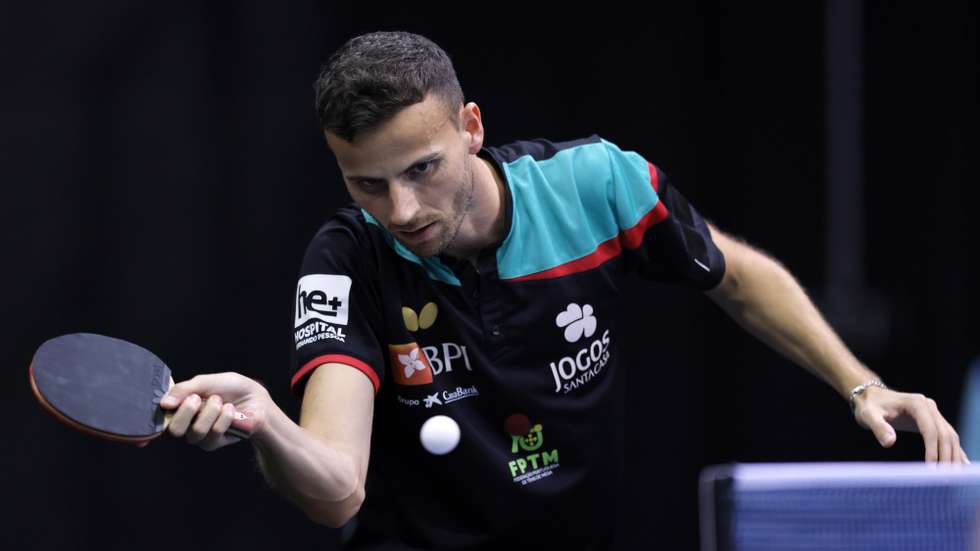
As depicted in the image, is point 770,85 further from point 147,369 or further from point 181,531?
point 147,369

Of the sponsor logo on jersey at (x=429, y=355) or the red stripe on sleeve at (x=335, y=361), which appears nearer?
the red stripe on sleeve at (x=335, y=361)

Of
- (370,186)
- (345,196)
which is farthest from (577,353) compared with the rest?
(345,196)

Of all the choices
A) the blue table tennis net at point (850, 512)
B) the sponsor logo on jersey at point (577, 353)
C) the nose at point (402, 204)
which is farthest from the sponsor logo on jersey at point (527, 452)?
the blue table tennis net at point (850, 512)

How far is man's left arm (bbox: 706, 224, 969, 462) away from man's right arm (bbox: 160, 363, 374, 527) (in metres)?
0.97

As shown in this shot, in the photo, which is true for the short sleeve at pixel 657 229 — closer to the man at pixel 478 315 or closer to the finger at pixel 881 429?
the man at pixel 478 315

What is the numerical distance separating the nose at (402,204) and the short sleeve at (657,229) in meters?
0.58

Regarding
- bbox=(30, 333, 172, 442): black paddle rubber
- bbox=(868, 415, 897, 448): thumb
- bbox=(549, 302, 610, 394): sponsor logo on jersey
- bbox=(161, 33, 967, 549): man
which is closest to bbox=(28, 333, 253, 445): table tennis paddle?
bbox=(30, 333, 172, 442): black paddle rubber

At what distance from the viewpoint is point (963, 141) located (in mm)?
4461

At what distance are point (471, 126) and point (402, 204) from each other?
0.35 m

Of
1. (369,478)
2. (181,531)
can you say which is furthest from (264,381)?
(369,478)

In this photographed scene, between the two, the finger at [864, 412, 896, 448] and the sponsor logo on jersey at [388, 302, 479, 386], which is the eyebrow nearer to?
the sponsor logo on jersey at [388, 302, 479, 386]

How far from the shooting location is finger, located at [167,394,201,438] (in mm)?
1957

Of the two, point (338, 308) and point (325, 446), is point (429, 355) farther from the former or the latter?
point (325, 446)

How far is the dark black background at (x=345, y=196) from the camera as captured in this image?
373cm
